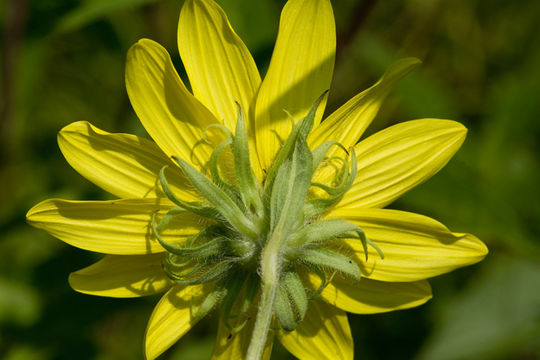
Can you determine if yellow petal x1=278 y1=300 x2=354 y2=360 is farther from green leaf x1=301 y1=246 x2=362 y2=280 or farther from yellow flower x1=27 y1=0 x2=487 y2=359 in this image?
green leaf x1=301 y1=246 x2=362 y2=280

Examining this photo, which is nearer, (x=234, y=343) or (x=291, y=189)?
(x=291, y=189)

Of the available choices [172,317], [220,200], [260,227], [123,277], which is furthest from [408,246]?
[123,277]

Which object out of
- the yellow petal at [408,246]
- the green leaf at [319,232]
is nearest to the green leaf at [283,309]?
the green leaf at [319,232]

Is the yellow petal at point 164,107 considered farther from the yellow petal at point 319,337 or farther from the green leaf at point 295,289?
the yellow petal at point 319,337

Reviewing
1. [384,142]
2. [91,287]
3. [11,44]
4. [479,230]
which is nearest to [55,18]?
[11,44]

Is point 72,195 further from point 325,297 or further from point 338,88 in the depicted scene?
point 338,88

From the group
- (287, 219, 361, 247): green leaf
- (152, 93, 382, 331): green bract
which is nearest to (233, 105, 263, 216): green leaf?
(152, 93, 382, 331): green bract

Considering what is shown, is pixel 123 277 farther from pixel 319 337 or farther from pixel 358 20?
pixel 358 20
